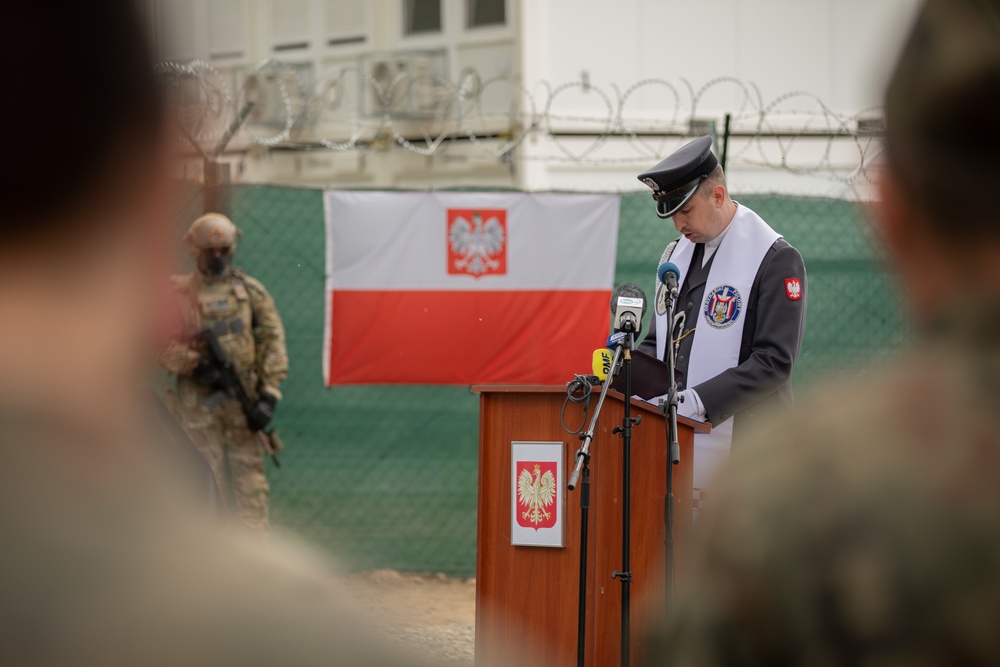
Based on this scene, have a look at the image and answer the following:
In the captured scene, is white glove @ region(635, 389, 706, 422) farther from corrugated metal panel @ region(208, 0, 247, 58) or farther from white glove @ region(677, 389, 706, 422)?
corrugated metal panel @ region(208, 0, 247, 58)

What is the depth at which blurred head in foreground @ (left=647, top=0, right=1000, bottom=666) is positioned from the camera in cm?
76

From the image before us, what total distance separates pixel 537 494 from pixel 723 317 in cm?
100

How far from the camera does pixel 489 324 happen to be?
278 inches

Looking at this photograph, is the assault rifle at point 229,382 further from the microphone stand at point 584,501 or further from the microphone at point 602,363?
the microphone at point 602,363

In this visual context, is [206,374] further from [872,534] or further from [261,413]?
[872,534]

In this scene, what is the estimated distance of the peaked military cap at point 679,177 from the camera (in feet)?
14.9

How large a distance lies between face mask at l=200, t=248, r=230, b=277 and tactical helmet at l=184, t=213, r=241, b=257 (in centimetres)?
4

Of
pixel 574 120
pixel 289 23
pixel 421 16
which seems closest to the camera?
pixel 574 120

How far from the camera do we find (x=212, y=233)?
7.03 meters

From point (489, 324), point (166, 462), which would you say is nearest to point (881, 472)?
point (166, 462)

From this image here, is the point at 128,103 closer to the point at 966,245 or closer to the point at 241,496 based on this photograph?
the point at 966,245

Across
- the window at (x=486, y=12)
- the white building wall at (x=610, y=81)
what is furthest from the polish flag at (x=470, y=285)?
the window at (x=486, y=12)

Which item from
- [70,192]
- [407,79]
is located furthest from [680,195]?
[407,79]

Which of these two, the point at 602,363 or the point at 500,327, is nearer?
the point at 602,363
